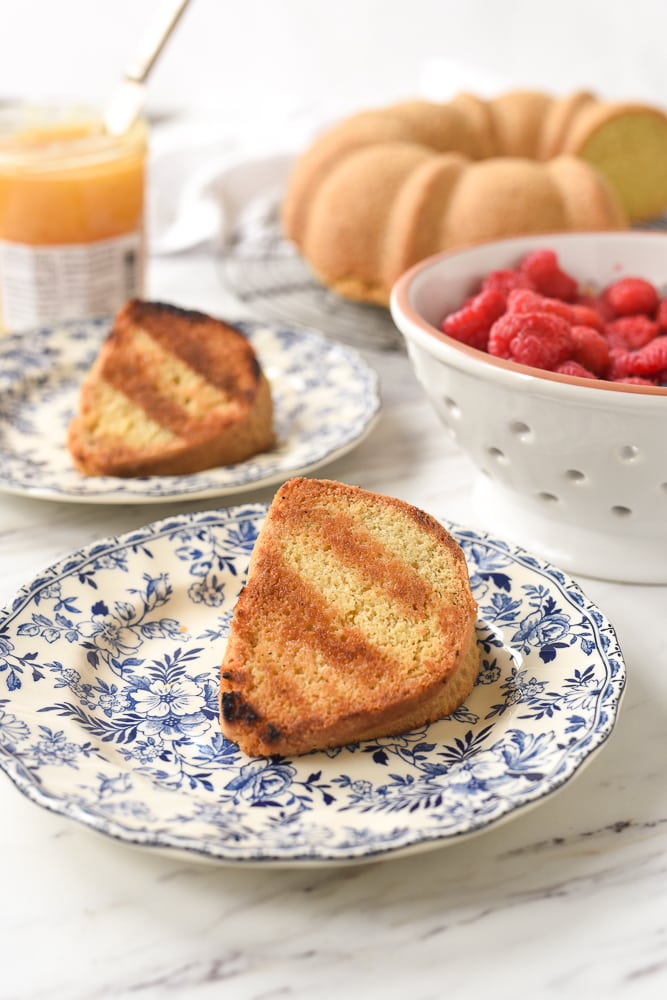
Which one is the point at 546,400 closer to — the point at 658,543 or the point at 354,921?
the point at 658,543

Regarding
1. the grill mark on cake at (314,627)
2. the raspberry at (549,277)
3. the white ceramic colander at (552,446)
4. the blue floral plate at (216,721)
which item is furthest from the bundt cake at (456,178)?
the grill mark on cake at (314,627)

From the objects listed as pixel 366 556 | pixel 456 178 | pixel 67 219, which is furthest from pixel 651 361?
pixel 67 219

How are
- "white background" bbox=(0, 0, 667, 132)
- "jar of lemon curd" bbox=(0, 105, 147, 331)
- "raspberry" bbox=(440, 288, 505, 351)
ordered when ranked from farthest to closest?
1. "white background" bbox=(0, 0, 667, 132)
2. "jar of lemon curd" bbox=(0, 105, 147, 331)
3. "raspberry" bbox=(440, 288, 505, 351)

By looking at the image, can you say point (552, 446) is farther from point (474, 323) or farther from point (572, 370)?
point (474, 323)

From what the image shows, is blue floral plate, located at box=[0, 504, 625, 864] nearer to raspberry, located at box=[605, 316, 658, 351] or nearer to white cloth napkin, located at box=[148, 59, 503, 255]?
raspberry, located at box=[605, 316, 658, 351]

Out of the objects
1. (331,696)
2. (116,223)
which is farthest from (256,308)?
(331,696)

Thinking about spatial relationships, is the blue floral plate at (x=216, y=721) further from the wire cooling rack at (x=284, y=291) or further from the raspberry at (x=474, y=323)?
the wire cooling rack at (x=284, y=291)

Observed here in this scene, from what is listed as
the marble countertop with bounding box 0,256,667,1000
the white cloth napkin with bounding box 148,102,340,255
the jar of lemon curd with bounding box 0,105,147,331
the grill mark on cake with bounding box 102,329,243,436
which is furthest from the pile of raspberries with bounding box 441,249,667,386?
the white cloth napkin with bounding box 148,102,340,255
